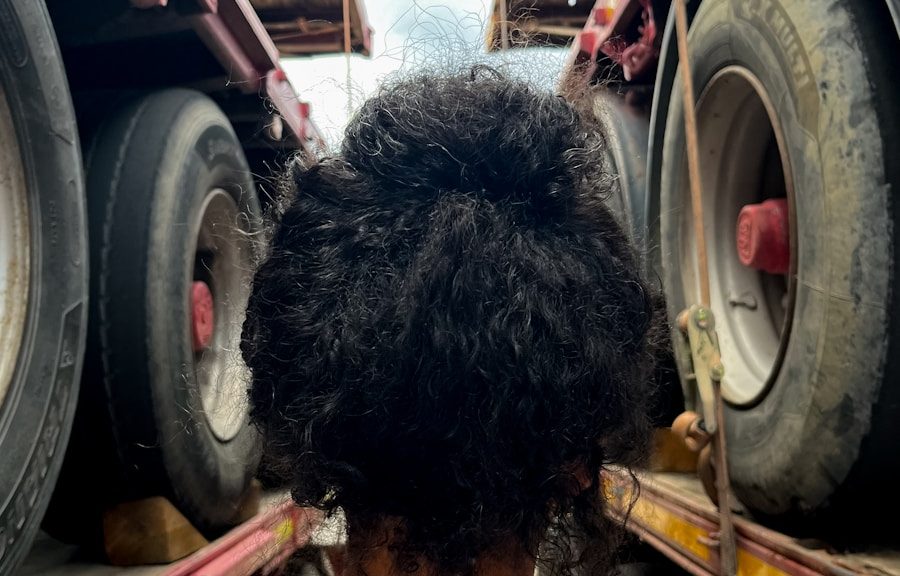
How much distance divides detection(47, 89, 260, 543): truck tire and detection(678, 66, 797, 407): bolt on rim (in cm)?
103

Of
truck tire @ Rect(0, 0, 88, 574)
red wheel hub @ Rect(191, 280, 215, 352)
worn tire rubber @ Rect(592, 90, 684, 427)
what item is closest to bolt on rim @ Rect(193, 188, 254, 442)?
red wheel hub @ Rect(191, 280, 215, 352)

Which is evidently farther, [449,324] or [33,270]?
[33,270]

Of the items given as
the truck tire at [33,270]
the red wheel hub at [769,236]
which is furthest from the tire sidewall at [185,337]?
the red wheel hub at [769,236]

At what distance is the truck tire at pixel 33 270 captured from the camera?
114 centimetres

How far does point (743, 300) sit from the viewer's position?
1.90 meters

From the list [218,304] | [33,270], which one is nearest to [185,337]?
[218,304]

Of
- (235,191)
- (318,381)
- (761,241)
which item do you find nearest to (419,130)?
(318,381)

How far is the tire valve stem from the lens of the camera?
6.20ft

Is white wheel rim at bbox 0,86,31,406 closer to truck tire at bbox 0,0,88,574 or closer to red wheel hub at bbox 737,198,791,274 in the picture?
truck tire at bbox 0,0,88,574

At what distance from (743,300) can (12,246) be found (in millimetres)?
1486

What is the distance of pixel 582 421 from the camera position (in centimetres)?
74

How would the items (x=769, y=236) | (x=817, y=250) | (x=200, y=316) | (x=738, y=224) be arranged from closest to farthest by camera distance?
(x=817, y=250), (x=769, y=236), (x=738, y=224), (x=200, y=316)

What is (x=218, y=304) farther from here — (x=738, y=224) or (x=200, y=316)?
(x=738, y=224)

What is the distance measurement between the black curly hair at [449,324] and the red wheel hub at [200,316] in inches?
44.1
